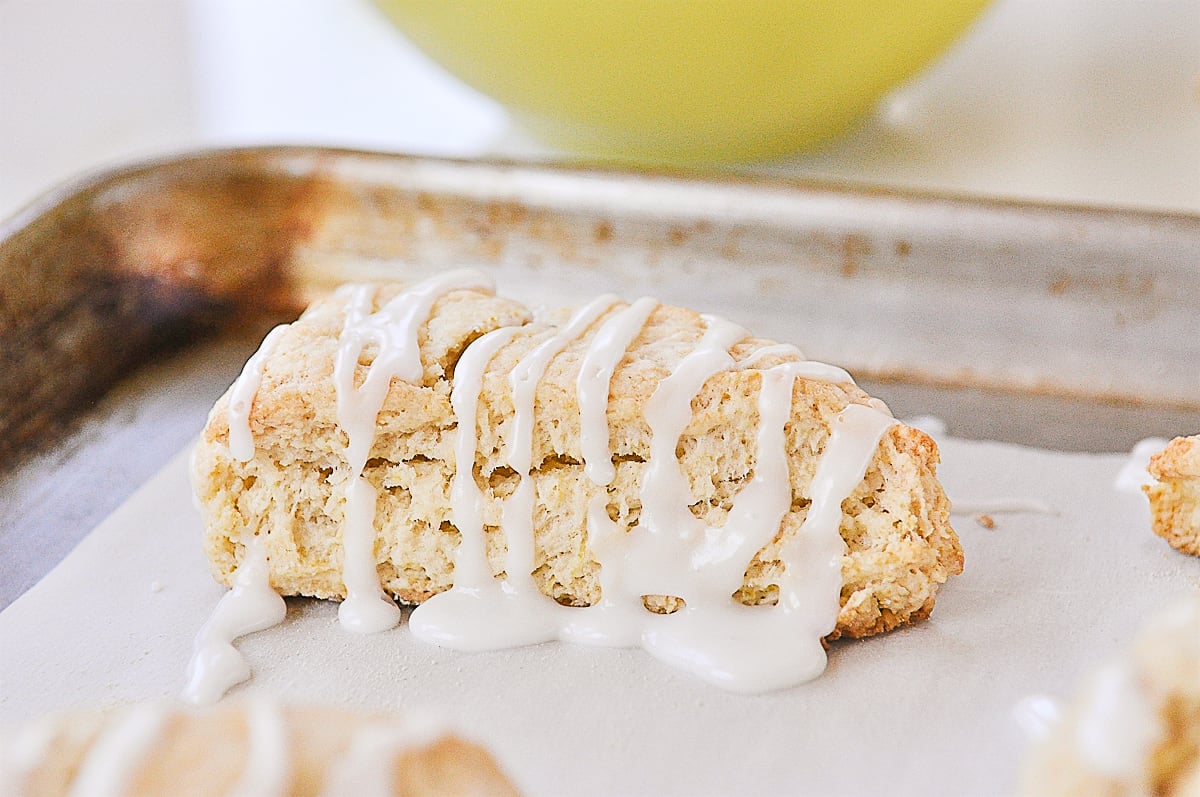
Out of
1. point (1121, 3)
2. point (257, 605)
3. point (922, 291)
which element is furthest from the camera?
point (1121, 3)

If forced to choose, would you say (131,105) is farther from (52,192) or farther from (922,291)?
(922,291)

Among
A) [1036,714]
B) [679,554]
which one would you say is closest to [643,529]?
[679,554]

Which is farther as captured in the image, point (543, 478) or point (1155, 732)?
point (543, 478)

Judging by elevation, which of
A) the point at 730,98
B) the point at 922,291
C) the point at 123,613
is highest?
the point at 730,98

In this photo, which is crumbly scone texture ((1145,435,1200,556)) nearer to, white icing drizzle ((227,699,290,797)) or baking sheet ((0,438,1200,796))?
baking sheet ((0,438,1200,796))

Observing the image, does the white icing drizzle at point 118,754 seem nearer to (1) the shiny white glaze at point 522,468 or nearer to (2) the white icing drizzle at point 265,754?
(2) the white icing drizzle at point 265,754

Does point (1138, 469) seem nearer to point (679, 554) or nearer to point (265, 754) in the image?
point (679, 554)

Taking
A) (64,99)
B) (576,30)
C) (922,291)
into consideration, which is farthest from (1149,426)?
(64,99)
